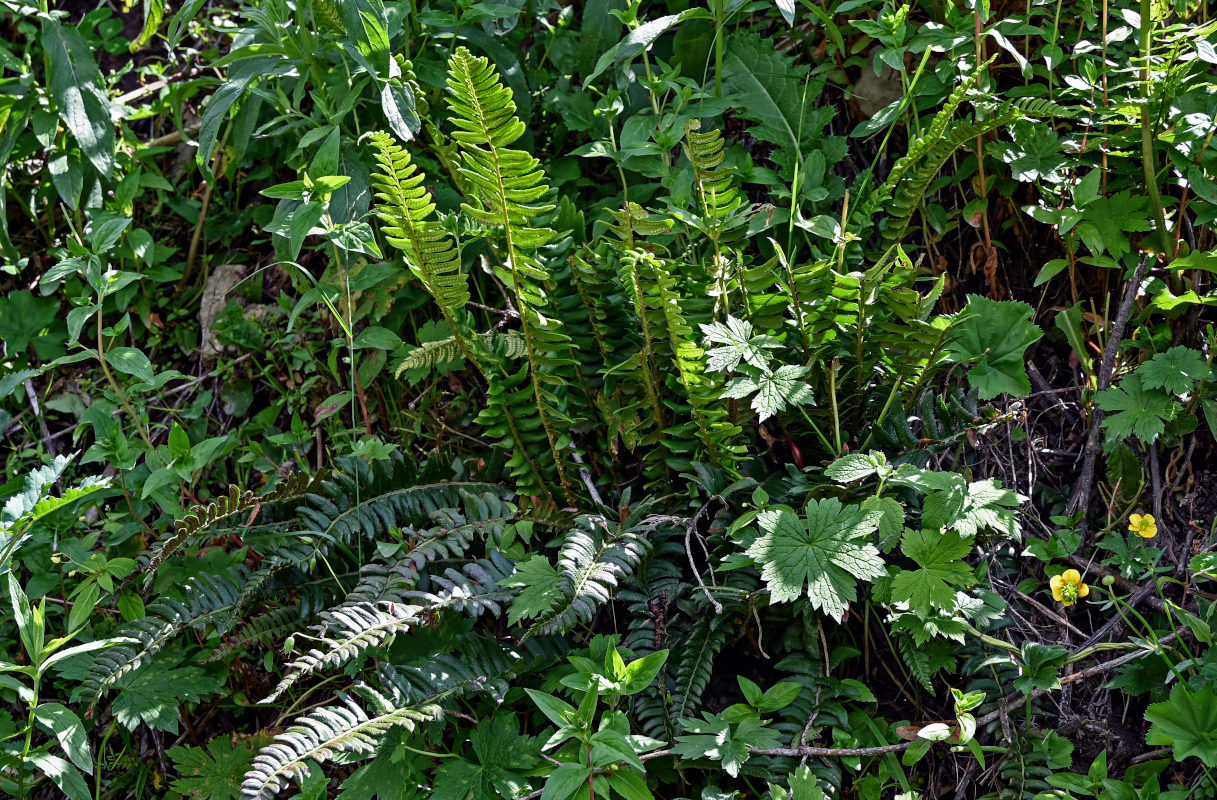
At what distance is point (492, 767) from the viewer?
6.46 ft

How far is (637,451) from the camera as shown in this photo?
2461 mm

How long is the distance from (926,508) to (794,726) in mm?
515

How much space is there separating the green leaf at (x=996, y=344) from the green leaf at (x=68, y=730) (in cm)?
206

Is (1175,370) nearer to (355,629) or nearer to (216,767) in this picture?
(355,629)

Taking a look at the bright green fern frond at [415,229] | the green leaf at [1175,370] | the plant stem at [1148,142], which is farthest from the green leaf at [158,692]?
the plant stem at [1148,142]

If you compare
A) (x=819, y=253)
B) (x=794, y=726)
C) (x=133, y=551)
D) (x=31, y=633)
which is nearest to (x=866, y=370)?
(x=819, y=253)

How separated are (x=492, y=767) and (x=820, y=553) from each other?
2.64ft

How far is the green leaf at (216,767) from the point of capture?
2.17 m

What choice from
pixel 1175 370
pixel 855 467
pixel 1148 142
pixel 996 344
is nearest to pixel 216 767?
pixel 855 467

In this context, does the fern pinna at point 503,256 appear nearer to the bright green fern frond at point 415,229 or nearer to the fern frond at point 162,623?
the bright green fern frond at point 415,229

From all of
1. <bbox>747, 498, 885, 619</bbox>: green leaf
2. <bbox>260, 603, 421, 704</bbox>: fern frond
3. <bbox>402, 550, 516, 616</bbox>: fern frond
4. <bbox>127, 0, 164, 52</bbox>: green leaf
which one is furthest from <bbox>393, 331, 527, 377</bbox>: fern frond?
<bbox>127, 0, 164, 52</bbox>: green leaf

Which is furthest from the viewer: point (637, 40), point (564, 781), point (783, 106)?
point (783, 106)

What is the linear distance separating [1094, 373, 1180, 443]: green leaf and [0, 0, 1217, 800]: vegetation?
1 centimetres

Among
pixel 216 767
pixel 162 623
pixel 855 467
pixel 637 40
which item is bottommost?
pixel 216 767
